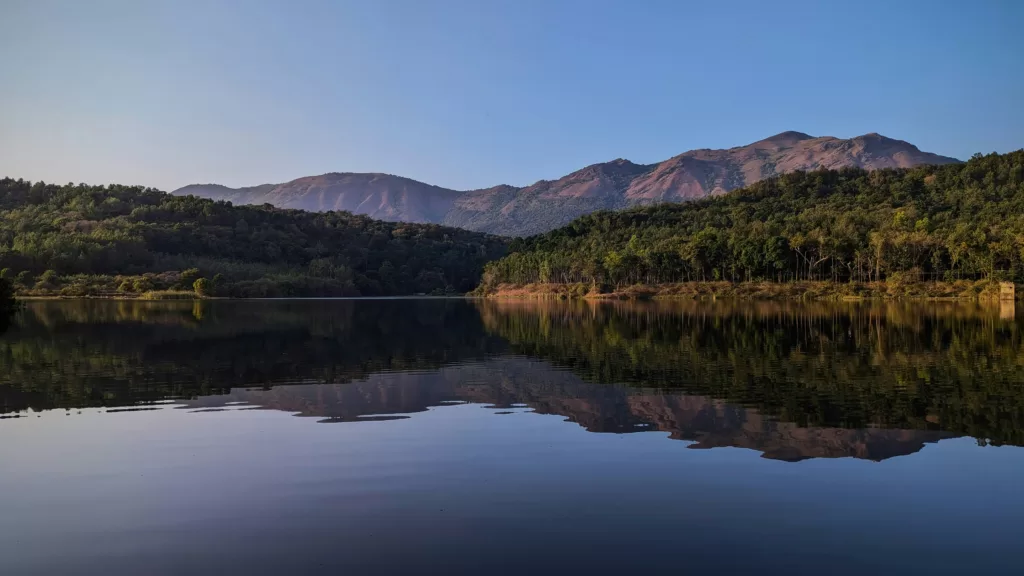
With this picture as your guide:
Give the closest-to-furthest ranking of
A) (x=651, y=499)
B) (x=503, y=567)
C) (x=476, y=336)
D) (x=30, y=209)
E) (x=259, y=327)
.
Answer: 1. (x=503, y=567)
2. (x=651, y=499)
3. (x=476, y=336)
4. (x=259, y=327)
5. (x=30, y=209)

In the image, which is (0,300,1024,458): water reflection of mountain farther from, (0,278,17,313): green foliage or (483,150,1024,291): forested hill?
(483,150,1024,291): forested hill

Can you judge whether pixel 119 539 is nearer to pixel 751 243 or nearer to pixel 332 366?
pixel 332 366

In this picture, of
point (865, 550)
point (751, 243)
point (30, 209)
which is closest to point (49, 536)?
point (865, 550)

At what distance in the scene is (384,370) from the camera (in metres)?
25.6

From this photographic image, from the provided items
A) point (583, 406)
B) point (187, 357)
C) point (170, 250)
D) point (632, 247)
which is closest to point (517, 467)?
point (583, 406)

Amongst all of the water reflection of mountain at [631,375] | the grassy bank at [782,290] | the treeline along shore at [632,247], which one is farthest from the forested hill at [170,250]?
the water reflection of mountain at [631,375]

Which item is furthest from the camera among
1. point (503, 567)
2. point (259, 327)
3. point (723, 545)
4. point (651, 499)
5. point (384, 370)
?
point (259, 327)

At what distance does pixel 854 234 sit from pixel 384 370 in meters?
101

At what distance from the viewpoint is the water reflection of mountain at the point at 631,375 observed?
618 inches

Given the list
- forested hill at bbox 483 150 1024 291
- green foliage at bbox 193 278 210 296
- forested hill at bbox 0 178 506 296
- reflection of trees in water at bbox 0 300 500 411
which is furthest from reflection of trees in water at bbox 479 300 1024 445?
forested hill at bbox 0 178 506 296

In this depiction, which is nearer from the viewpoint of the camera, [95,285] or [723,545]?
[723,545]

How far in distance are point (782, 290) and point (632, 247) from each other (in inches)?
1430

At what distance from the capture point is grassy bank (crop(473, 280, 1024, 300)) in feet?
300

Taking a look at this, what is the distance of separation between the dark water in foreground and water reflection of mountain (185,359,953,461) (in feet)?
0.33
